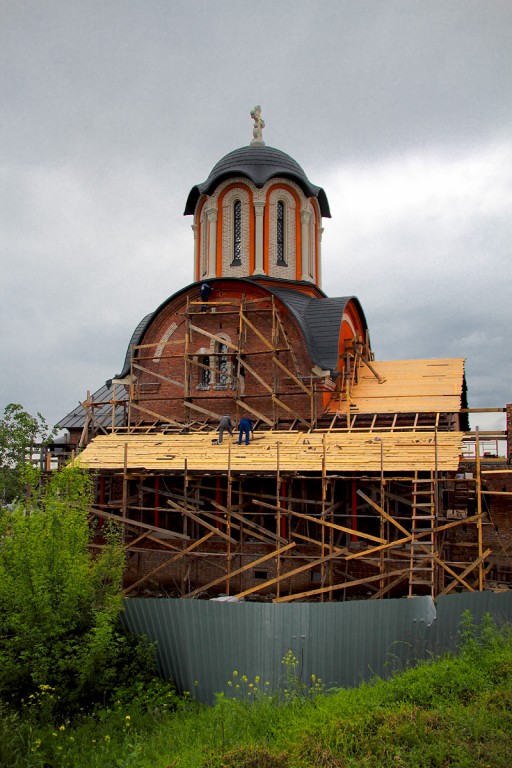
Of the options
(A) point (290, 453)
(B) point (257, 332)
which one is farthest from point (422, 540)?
(B) point (257, 332)

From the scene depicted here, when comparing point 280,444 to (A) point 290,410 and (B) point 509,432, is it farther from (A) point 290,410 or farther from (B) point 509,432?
(B) point 509,432

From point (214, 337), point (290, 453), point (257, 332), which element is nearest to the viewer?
point (290, 453)

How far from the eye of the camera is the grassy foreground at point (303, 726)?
22.4 ft

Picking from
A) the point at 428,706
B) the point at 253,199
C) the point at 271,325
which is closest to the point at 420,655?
the point at 428,706

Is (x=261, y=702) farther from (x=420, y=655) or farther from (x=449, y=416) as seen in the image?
(x=449, y=416)

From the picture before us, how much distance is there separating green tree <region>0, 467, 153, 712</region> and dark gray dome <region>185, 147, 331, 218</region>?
38.5ft

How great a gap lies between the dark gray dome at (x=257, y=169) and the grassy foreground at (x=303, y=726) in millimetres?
13526

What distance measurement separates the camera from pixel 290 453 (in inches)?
547

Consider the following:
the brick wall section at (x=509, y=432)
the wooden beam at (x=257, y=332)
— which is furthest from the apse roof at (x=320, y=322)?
the brick wall section at (x=509, y=432)

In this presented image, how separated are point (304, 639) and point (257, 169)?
13.5 m

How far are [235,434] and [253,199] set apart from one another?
23.8 feet

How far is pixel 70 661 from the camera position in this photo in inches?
373

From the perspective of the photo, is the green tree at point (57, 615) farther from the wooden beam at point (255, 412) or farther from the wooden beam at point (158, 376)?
the wooden beam at point (158, 376)

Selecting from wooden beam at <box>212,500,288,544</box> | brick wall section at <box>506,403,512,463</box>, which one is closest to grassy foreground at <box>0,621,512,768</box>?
wooden beam at <box>212,500,288,544</box>
